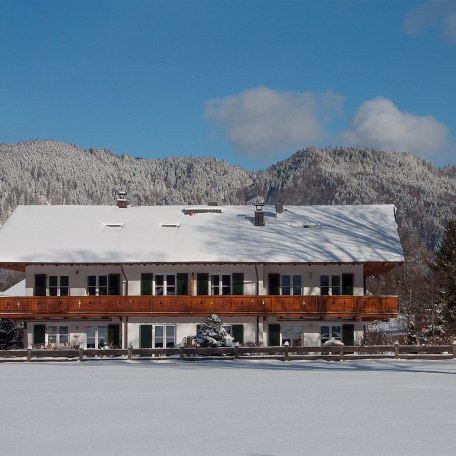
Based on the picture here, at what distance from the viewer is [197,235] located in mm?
44094

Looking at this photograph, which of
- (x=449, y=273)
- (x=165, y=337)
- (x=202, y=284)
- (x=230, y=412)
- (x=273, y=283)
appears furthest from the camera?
(x=449, y=273)

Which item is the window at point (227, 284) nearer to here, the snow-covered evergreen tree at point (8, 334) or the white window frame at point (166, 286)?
the white window frame at point (166, 286)

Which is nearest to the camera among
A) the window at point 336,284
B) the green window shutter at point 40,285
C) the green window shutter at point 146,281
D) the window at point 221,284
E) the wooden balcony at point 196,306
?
the wooden balcony at point 196,306

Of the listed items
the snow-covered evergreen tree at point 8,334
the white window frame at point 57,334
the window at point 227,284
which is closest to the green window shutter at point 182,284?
the window at point 227,284

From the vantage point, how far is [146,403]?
742 inches

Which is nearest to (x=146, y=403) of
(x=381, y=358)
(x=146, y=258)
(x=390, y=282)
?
(x=381, y=358)

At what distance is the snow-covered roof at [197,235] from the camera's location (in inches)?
1628

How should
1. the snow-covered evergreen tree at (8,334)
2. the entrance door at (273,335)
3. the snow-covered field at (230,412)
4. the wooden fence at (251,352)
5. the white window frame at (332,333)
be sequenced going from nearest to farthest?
1. the snow-covered field at (230,412)
2. the wooden fence at (251,352)
3. the entrance door at (273,335)
4. the white window frame at (332,333)
5. the snow-covered evergreen tree at (8,334)

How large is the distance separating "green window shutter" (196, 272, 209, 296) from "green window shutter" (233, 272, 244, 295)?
58.2 inches

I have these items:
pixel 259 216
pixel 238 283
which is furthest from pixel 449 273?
pixel 238 283

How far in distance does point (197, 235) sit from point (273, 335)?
275 inches

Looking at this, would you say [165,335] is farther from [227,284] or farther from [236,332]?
[227,284]

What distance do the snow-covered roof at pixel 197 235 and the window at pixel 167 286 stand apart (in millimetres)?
1545

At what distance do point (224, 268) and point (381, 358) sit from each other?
11.0m
